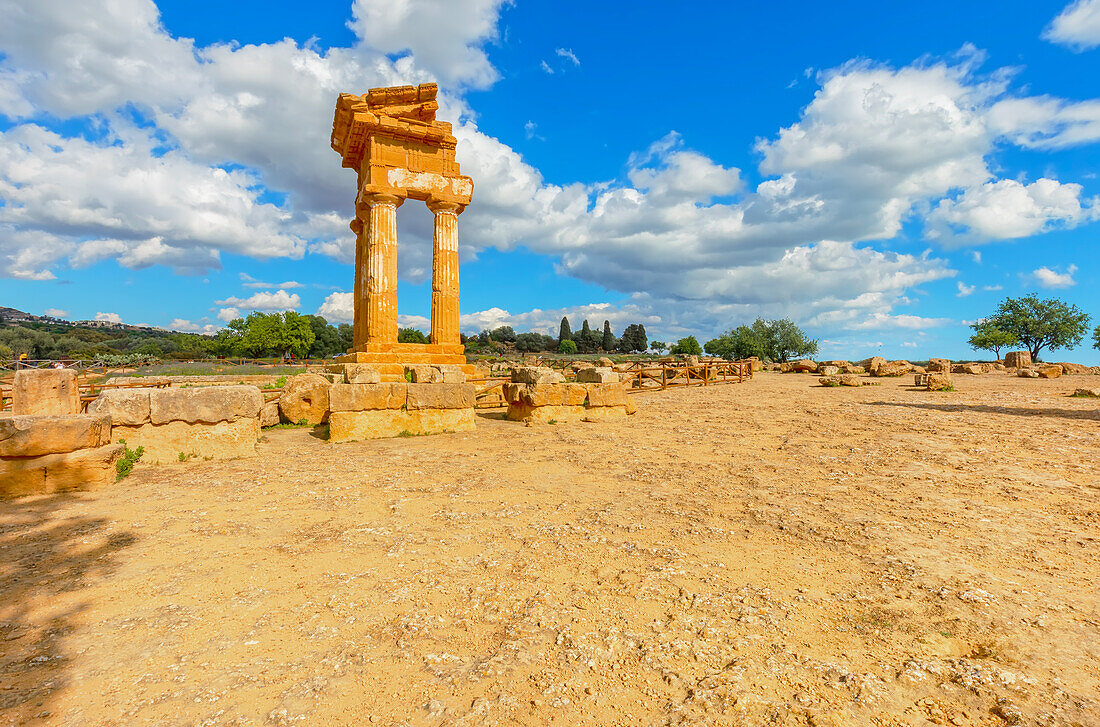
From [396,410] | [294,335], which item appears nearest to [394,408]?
[396,410]

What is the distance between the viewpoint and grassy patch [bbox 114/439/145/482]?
5.83m

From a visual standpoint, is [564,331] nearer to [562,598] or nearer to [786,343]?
[786,343]

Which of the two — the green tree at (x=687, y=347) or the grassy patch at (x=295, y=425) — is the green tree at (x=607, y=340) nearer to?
the green tree at (x=687, y=347)

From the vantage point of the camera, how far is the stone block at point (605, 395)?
11.1 meters

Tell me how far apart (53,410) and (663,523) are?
8302 mm

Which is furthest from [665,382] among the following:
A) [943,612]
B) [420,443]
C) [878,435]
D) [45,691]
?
[45,691]

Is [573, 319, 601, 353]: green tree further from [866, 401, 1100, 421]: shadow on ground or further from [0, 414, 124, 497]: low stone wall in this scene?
[0, 414, 124, 497]: low stone wall

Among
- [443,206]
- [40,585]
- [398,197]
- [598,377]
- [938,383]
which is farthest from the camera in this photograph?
[938,383]

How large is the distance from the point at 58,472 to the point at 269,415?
492cm

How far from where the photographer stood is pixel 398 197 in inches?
511

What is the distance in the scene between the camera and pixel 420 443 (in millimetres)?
8250

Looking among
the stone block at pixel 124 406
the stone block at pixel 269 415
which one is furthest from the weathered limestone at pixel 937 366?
the stone block at pixel 124 406

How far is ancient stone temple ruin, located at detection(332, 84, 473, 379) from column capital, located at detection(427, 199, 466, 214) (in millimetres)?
28

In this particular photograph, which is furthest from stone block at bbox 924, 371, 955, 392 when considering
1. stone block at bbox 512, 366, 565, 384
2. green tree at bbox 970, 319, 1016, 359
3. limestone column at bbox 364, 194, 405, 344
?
green tree at bbox 970, 319, 1016, 359
